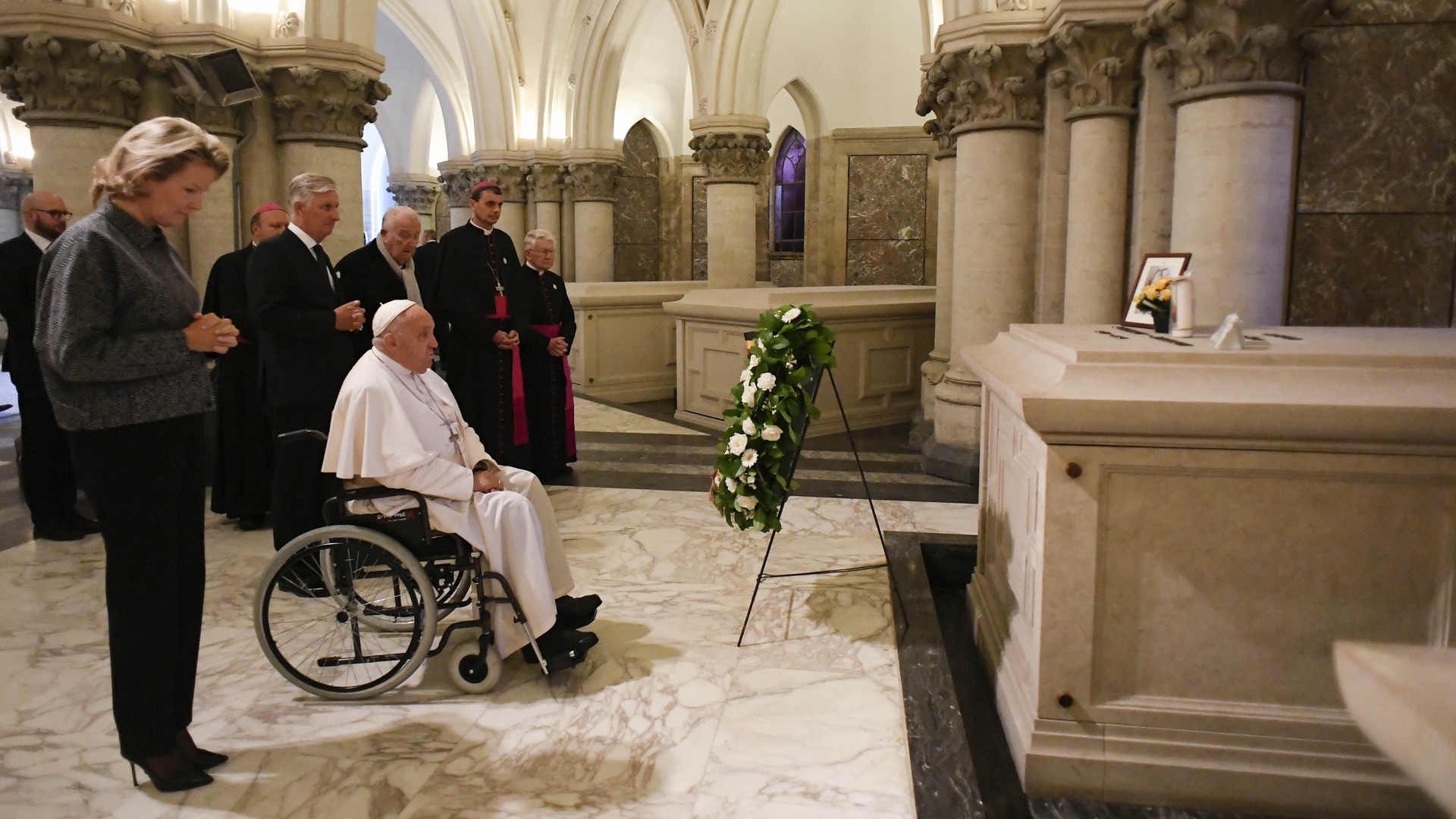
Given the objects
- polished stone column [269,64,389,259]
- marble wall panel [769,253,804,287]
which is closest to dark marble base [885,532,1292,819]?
polished stone column [269,64,389,259]

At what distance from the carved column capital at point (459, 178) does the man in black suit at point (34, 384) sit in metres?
9.03

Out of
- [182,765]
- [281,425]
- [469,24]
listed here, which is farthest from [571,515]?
[469,24]

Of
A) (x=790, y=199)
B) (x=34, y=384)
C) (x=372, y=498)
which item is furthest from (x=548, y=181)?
(x=372, y=498)

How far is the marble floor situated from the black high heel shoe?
0.03 metres

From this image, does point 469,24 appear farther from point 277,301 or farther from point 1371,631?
point 1371,631

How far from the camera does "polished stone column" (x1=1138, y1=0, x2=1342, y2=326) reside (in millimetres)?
4141

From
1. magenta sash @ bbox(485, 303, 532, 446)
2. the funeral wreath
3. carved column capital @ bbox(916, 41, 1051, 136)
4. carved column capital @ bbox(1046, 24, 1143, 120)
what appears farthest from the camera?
carved column capital @ bbox(916, 41, 1051, 136)

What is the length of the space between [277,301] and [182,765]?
A: 6.42 feet

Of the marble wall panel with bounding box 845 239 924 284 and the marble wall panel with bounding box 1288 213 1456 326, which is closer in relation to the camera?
the marble wall panel with bounding box 1288 213 1456 326

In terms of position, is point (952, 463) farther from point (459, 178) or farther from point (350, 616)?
point (459, 178)

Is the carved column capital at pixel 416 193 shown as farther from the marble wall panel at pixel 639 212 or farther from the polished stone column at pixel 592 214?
the polished stone column at pixel 592 214

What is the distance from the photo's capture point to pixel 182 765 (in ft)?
8.23

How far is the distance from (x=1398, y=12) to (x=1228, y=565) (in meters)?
3.01

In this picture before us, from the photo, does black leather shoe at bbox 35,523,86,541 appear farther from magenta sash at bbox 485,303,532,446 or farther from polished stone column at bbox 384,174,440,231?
polished stone column at bbox 384,174,440,231
